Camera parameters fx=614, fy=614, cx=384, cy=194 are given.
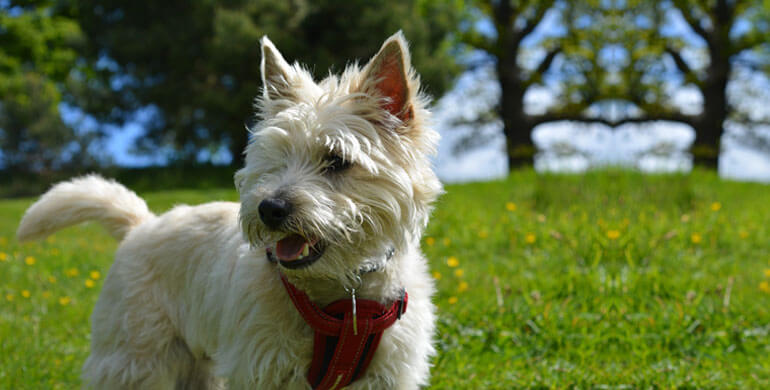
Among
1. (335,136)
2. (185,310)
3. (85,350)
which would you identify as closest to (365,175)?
(335,136)

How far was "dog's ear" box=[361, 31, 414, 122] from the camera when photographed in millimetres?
3393

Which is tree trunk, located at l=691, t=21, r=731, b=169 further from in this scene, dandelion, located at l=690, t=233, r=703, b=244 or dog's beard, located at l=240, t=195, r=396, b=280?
dog's beard, located at l=240, t=195, r=396, b=280

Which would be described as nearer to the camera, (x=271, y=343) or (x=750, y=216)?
(x=271, y=343)

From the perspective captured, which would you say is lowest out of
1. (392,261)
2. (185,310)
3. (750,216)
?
(750,216)

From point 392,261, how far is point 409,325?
39cm

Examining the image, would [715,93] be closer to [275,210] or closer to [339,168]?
[339,168]

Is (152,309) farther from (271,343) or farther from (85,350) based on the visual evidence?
(85,350)

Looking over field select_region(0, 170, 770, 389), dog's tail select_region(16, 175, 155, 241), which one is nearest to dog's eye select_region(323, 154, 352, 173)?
dog's tail select_region(16, 175, 155, 241)

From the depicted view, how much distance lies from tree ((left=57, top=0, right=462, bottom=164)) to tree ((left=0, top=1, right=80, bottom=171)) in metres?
1.83

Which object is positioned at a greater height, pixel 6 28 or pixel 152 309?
pixel 6 28

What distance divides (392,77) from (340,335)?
4.83 feet

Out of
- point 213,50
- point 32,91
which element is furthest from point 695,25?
point 32,91

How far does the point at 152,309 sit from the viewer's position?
3.99 meters

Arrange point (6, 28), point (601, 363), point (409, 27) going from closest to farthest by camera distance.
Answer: point (601, 363)
point (409, 27)
point (6, 28)
